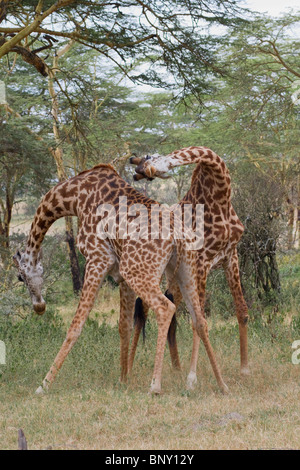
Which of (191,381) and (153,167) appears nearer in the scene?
(153,167)

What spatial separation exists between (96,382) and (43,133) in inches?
446

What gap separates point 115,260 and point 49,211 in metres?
0.80

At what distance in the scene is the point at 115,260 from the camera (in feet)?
17.9

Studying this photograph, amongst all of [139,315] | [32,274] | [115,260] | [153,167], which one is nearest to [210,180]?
[153,167]

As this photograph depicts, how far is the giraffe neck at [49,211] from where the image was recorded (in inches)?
223

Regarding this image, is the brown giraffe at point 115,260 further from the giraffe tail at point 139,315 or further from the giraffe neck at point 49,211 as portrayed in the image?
the giraffe tail at point 139,315

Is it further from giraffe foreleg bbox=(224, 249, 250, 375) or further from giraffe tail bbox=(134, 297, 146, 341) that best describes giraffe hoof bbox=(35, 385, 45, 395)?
giraffe foreleg bbox=(224, 249, 250, 375)

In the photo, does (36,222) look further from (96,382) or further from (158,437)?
(158,437)

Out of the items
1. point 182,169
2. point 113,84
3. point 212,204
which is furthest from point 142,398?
point 182,169

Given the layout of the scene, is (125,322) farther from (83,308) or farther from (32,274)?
(32,274)

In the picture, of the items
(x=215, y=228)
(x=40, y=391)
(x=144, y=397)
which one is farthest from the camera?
(x=215, y=228)

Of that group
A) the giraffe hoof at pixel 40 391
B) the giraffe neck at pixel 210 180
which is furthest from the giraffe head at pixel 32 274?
the giraffe neck at pixel 210 180

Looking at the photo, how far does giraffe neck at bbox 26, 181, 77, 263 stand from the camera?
5656 mm

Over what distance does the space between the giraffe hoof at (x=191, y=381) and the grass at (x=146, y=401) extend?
6cm
